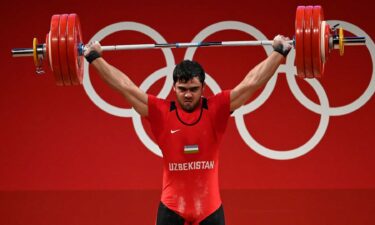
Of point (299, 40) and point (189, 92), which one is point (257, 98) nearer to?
point (299, 40)

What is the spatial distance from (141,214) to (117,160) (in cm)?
47

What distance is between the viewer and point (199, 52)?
606 cm

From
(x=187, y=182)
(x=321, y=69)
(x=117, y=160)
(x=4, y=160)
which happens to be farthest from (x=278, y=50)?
(x=4, y=160)

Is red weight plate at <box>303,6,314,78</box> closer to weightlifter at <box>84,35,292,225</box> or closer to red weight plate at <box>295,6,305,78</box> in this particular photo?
red weight plate at <box>295,6,305,78</box>

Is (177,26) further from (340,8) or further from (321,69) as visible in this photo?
(321,69)

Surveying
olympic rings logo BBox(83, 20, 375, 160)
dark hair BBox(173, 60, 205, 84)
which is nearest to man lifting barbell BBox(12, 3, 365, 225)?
dark hair BBox(173, 60, 205, 84)

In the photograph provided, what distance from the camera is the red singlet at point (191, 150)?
4.08m

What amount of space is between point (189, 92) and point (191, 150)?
1.00 ft

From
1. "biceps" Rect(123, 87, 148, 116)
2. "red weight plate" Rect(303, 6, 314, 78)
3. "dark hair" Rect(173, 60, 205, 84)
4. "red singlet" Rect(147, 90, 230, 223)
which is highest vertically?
"red weight plate" Rect(303, 6, 314, 78)

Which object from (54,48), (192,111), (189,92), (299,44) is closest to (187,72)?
(189,92)

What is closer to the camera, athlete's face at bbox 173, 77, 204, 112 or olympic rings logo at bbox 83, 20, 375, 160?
athlete's face at bbox 173, 77, 204, 112

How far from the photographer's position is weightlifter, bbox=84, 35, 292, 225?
4082 millimetres

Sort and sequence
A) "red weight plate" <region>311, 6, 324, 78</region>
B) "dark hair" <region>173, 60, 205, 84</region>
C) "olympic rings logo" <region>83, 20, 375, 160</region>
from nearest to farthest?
"dark hair" <region>173, 60, 205, 84</region>
"red weight plate" <region>311, 6, 324, 78</region>
"olympic rings logo" <region>83, 20, 375, 160</region>

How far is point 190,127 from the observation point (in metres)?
4.11
